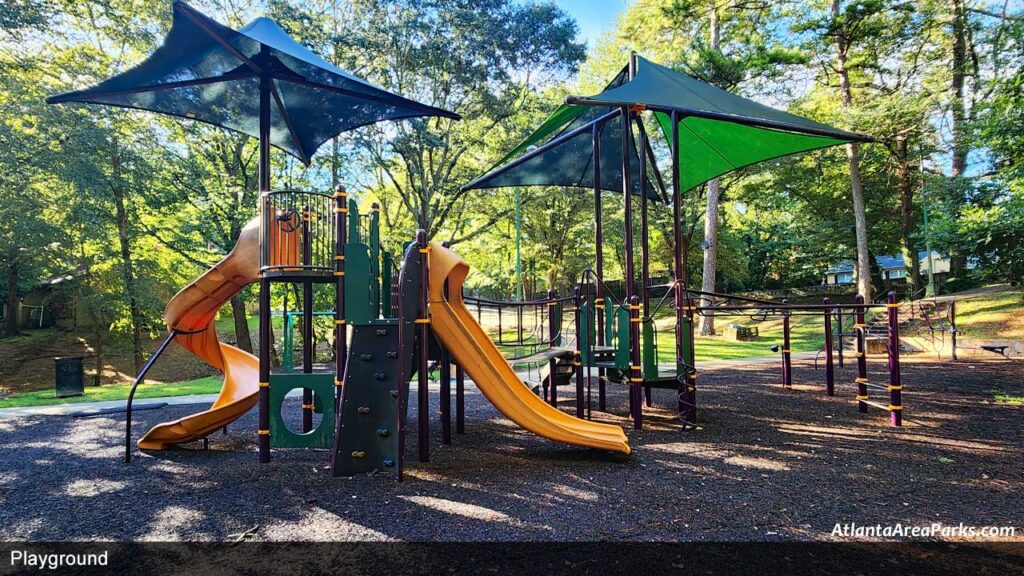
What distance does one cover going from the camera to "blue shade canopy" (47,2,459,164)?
4.79 metres

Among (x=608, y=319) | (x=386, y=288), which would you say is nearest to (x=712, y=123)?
(x=608, y=319)

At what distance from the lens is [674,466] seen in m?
4.38

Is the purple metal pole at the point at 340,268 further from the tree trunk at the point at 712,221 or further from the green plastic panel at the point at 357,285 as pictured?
the tree trunk at the point at 712,221

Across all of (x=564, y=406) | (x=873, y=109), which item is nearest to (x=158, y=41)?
(x=564, y=406)

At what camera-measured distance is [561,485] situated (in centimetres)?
398

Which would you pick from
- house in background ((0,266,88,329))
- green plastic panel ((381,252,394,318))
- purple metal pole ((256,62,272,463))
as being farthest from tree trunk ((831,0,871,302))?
house in background ((0,266,88,329))

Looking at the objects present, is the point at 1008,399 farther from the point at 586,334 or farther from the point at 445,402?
the point at 445,402

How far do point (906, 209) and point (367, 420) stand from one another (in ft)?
86.1

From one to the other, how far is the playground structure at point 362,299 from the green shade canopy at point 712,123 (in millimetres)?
34

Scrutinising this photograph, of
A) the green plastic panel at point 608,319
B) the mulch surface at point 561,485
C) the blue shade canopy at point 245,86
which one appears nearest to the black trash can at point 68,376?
the mulch surface at point 561,485

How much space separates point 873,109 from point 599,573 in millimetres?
20042

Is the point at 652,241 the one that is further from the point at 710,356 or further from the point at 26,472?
the point at 26,472

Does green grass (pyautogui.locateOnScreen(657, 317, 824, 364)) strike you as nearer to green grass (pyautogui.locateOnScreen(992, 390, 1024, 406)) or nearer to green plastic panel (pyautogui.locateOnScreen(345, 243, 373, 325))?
green grass (pyautogui.locateOnScreen(992, 390, 1024, 406))

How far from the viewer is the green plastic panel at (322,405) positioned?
4676mm
